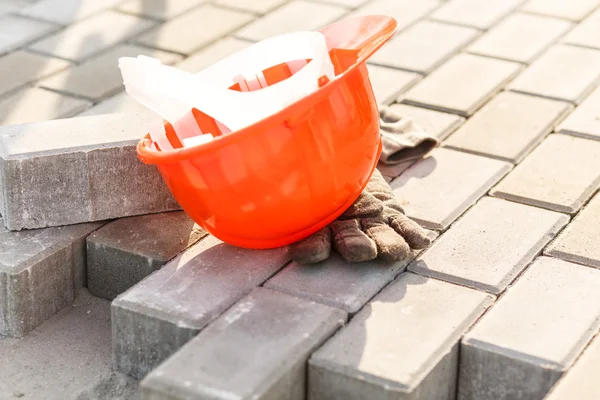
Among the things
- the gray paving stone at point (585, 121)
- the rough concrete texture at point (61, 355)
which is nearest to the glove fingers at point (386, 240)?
the rough concrete texture at point (61, 355)

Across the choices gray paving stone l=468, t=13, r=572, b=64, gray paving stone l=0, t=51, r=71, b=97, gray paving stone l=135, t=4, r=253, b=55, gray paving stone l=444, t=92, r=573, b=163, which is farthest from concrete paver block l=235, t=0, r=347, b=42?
gray paving stone l=444, t=92, r=573, b=163

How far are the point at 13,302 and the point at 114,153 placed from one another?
0.53 m

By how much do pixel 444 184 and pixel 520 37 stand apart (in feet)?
4.88

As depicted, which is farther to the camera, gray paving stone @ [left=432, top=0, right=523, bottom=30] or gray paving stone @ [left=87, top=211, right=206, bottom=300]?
gray paving stone @ [left=432, top=0, right=523, bottom=30]

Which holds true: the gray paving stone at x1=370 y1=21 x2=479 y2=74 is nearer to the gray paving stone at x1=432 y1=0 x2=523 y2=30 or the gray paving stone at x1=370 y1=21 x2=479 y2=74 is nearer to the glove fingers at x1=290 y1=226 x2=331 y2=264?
the gray paving stone at x1=432 y1=0 x2=523 y2=30

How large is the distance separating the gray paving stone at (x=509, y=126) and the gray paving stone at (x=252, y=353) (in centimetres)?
126

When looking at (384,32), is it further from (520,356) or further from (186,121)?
(520,356)

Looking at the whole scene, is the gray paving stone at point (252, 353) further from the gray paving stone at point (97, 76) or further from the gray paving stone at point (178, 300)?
the gray paving stone at point (97, 76)

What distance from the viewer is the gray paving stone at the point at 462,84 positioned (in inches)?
168

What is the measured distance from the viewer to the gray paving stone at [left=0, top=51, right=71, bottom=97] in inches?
175

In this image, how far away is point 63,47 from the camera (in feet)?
15.8

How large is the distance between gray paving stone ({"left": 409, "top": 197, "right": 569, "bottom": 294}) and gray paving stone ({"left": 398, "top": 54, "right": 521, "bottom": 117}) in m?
0.80

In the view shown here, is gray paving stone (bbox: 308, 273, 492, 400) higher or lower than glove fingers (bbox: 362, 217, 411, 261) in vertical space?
lower

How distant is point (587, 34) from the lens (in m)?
4.94
